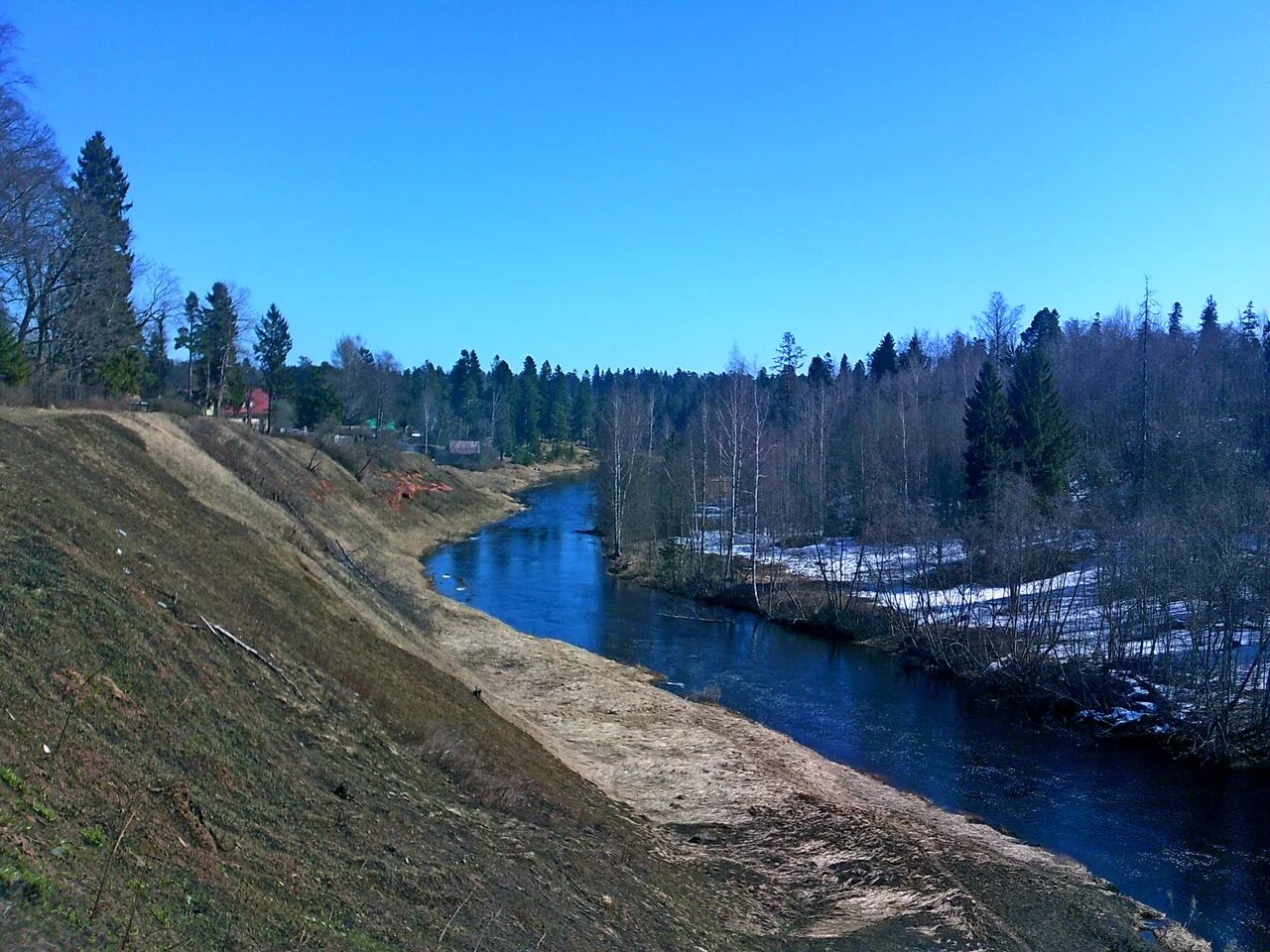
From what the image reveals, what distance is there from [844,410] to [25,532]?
65456 mm

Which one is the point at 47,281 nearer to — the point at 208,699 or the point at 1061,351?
the point at 208,699

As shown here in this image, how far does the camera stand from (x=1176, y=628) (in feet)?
90.4

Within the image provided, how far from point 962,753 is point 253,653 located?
56.8ft

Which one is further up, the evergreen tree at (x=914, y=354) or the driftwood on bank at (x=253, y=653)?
the evergreen tree at (x=914, y=354)

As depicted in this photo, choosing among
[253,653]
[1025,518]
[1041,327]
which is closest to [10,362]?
[253,653]

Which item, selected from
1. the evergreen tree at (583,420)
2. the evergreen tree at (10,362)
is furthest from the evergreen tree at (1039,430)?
the evergreen tree at (583,420)

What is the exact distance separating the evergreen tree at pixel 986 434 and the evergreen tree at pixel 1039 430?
540 mm

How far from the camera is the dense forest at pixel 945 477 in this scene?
26.8m

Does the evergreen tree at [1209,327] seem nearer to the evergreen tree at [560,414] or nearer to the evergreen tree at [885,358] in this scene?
the evergreen tree at [885,358]

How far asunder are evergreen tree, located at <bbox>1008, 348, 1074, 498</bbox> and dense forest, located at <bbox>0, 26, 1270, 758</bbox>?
0.34 ft

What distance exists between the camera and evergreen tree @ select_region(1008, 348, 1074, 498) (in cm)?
4372

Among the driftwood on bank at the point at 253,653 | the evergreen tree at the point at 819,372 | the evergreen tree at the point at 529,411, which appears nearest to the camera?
the driftwood on bank at the point at 253,653

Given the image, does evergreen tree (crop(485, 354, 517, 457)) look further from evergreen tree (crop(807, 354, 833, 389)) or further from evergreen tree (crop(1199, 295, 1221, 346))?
evergreen tree (crop(1199, 295, 1221, 346))

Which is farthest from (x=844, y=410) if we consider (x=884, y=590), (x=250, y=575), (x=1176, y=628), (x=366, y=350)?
(x=250, y=575)
